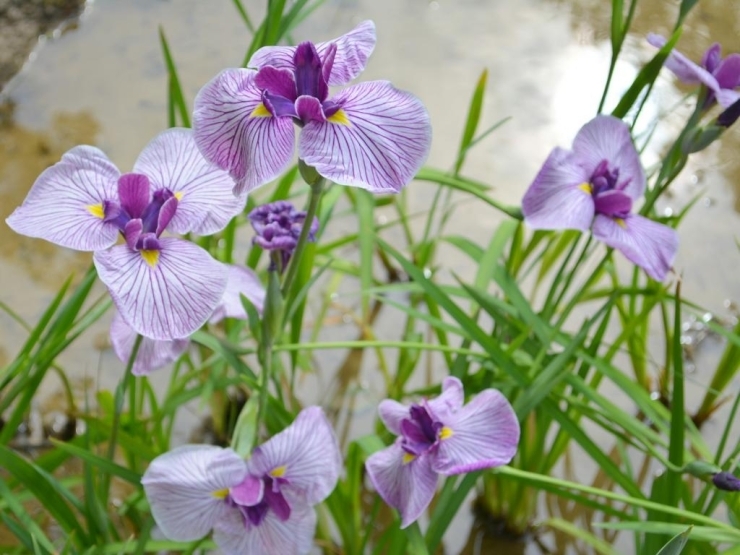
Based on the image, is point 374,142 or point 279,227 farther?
point 279,227

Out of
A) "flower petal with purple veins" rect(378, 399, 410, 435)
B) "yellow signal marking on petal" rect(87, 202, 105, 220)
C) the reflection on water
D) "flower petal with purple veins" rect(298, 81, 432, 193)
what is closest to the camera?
"flower petal with purple veins" rect(298, 81, 432, 193)

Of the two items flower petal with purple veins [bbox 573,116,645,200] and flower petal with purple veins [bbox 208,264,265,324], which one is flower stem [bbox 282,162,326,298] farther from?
flower petal with purple veins [bbox 573,116,645,200]

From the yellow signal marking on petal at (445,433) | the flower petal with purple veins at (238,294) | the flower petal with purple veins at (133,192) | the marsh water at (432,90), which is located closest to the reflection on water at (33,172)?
the marsh water at (432,90)

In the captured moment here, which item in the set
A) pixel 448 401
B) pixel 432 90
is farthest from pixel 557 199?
pixel 432 90

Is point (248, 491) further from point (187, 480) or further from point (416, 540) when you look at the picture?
point (416, 540)

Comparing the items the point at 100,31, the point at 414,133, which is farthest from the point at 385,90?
the point at 100,31

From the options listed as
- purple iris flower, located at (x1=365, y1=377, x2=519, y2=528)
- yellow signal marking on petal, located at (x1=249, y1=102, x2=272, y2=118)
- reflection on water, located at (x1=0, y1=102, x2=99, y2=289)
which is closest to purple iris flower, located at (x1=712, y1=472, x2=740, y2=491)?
purple iris flower, located at (x1=365, y1=377, x2=519, y2=528)

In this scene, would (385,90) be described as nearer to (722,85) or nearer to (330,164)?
(330,164)
